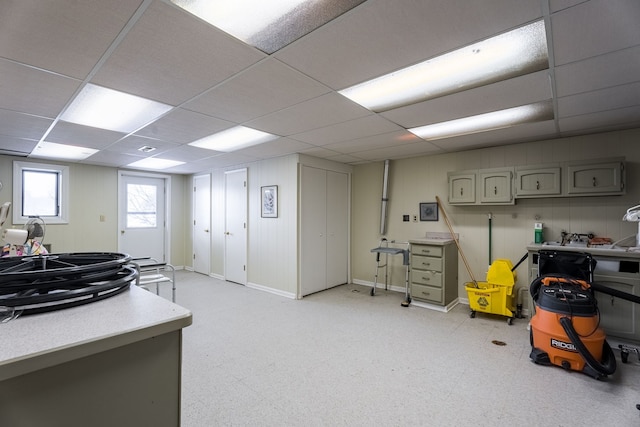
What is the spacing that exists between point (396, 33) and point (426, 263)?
3.33m

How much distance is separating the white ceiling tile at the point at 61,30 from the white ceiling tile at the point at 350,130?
2138mm

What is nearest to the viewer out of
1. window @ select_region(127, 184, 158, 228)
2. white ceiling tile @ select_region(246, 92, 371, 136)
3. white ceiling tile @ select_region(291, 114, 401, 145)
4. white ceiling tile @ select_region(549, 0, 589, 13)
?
white ceiling tile @ select_region(549, 0, 589, 13)

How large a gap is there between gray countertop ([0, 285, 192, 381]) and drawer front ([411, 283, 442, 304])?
12.8 ft

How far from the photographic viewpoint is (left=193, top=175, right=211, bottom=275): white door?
21.5ft

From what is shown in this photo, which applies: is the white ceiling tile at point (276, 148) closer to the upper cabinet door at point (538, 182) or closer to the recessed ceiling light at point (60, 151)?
the recessed ceiling light at point (60, 151)

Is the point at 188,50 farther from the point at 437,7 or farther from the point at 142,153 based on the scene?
the point at 142,153

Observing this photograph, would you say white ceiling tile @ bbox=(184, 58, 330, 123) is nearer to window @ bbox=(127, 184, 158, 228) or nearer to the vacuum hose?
the vacuum hose

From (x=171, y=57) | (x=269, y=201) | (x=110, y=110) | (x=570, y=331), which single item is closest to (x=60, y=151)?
(x=110, y=110)

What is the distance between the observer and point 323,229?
528 centimetres

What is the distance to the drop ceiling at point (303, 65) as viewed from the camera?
1546 mm

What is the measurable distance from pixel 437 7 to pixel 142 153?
477 centimetres

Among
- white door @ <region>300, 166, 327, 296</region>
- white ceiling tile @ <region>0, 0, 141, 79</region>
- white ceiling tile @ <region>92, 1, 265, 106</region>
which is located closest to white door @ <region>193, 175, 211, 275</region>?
white door @ <region>300, 166, 327, 296</region>

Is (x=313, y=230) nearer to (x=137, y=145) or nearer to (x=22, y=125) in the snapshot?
(x=137, y=145)

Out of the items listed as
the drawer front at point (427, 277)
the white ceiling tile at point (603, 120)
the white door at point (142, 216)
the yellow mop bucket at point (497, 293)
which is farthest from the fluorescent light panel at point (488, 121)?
the white door at point (142, 216)
